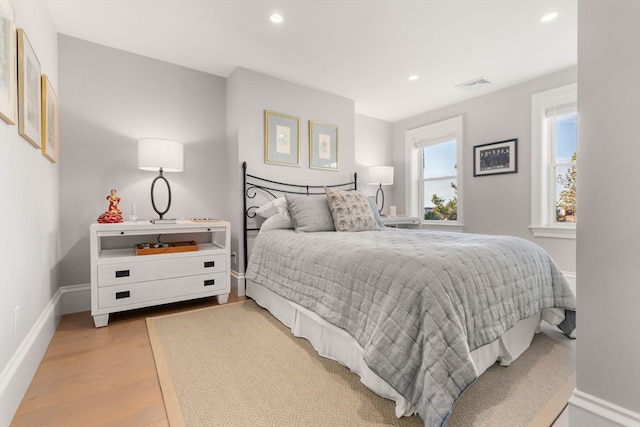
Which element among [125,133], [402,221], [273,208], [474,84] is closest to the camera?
[125,133]

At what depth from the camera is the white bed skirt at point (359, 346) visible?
1.34 m

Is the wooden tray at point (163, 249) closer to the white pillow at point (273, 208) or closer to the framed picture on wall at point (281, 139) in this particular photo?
the white pillow at point (273, 208)

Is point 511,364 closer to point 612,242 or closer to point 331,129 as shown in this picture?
point 612,242

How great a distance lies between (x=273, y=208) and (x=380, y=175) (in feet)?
6.63

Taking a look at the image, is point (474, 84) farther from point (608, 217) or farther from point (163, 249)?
point (163, 249)

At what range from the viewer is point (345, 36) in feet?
8.13

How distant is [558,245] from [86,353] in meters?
4.36

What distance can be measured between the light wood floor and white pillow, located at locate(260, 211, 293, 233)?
49.9 inches

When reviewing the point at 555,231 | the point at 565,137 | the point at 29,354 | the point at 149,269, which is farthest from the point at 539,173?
the point at 29,354

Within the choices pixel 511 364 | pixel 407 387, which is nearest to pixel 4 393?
pixel 407 387

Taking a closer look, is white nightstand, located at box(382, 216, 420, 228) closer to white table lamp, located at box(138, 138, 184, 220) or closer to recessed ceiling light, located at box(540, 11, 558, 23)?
recessed ceiling light, located at box(540, 11, 558, 23)

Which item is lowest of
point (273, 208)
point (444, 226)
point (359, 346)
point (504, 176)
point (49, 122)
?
point (359, 346)

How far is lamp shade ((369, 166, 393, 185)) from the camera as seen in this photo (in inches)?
169

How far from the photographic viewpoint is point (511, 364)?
1.66m
